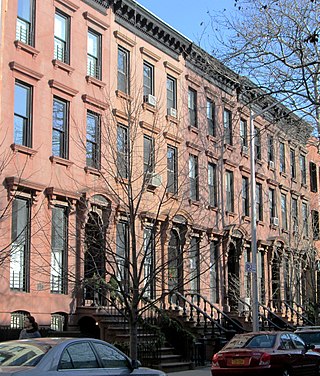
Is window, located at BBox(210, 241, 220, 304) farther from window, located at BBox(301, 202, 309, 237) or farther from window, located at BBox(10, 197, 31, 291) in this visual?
window, located at BBox(10, 197, 31, 291)

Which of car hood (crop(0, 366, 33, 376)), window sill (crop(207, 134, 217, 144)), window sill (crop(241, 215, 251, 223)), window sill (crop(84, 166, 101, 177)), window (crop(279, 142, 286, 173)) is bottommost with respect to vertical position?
car hood (crop(0, 366, 33, 376))

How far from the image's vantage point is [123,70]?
2436 centimetres

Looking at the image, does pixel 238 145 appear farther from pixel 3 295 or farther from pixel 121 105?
pixel 3 295

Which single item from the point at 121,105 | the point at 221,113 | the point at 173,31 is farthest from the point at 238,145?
the point at 121,105

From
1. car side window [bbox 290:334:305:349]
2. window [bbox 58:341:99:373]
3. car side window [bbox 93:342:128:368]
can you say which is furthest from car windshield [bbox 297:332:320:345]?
window [bbox 58:341:99:373]

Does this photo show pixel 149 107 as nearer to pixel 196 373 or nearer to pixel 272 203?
pixel 196 373

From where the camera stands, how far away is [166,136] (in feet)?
84.6

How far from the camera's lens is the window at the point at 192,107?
28422 millimetres

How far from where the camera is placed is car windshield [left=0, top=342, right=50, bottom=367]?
8.80 meters

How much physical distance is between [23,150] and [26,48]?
3013 millimetres

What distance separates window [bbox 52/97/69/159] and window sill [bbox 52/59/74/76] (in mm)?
965

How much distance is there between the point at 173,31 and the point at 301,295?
1496 cm

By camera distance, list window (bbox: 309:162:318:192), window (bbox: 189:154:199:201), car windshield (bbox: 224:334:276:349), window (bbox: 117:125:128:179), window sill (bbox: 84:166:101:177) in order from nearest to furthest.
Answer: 1. car windshield (bbox: 224:334:276:349)
2. window (bbox: 117:125:128:179)
3. window sill (bbox: 84:166:101:177)
4. window (bbox: 189:154:199:201)
5. window (bbox: 309:162:318:192)

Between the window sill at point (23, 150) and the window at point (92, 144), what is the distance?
2622mm
